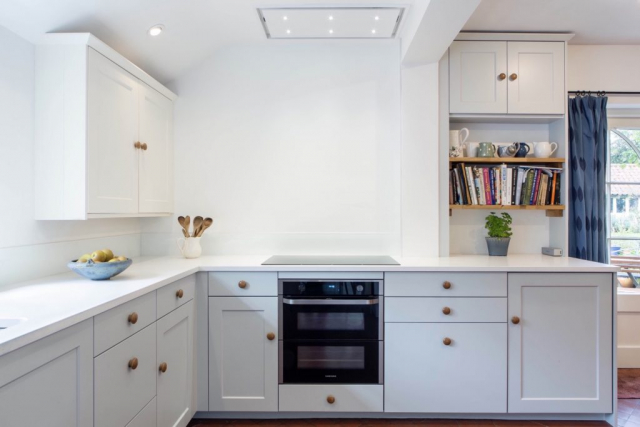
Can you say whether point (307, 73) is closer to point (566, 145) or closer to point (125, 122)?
point (125, 122)

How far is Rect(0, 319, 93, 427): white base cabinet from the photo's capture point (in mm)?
892

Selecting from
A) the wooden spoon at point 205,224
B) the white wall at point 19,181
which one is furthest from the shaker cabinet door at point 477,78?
the white wall at point 19,181

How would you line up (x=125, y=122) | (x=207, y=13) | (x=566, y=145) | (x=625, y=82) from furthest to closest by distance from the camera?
(x=625, y=82) → (x=566, y=145) → (x=207, y=13) → (x=125, y=122)

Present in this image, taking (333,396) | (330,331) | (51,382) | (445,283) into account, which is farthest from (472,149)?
(51,382)

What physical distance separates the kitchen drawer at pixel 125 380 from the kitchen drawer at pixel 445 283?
1.23 meters

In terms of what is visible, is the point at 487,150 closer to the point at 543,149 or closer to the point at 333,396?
the point at 543,149

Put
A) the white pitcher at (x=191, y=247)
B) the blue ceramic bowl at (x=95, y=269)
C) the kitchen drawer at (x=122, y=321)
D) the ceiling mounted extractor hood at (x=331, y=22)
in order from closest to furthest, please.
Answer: the kitchen drawer at (x=122, y=321) < the blue ceramic bowl at (x=95, y=269) < the ceiling mounted extractor hood at (x=331, y=22) < the white pitcher at (x=191, y=247)

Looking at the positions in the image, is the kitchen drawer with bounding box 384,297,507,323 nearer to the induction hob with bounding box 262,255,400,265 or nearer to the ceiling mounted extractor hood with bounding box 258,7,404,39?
the induction hob with bounding box 262,255,400,265

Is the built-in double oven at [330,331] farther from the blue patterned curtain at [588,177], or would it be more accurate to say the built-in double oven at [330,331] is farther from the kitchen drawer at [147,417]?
the blue patterned curtain at [588,177]

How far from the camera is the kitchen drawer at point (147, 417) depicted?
1447 mm

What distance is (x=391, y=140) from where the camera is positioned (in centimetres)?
257

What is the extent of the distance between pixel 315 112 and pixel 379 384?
1806 mm

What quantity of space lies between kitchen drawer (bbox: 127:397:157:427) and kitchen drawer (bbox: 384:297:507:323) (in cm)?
121

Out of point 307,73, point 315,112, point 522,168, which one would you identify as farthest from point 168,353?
point 522,168
